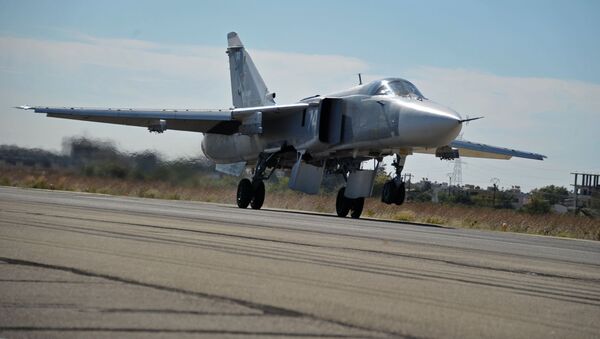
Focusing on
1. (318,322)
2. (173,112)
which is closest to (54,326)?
(318,322)

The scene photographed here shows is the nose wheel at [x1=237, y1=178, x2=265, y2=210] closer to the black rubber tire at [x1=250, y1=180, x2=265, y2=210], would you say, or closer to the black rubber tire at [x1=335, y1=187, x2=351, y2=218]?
the black rubber tire at [x1=250, y1=180, x2=265, y2=210]

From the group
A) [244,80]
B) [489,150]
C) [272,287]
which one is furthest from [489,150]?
[272,287]

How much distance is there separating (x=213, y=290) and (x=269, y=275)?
1082mm

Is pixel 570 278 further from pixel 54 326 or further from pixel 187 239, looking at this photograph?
pixel 54 326

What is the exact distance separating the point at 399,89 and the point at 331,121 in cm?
228

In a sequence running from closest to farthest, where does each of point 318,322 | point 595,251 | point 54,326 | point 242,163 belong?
1. point 54,326
2. point 318,322
3. point 595,251
4. point 242,163

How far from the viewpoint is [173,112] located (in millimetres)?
26562

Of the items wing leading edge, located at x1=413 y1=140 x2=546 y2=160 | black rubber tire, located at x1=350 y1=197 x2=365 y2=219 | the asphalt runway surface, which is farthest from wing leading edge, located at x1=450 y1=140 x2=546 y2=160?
the asphalt runway surface

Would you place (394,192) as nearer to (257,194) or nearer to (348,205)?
(348,205)

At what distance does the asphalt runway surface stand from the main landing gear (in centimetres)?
1322

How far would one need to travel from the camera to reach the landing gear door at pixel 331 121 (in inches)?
942

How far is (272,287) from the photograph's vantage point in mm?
7328

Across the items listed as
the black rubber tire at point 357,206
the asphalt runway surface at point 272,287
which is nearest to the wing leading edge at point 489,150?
the black rubber tire at point 357,206

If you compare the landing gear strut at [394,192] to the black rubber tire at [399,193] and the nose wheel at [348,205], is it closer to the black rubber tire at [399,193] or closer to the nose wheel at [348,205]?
the black rubber tire at [399,193]
